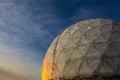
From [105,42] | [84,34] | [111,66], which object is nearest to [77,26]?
[84,34]

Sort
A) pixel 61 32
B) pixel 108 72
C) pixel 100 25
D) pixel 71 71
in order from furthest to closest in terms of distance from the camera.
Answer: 1. pixel 61 32
2. pixel 100 25
3. pixel 71 71
4. pixel 108 72

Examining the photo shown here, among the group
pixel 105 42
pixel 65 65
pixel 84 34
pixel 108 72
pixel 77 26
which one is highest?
pixel 77 26

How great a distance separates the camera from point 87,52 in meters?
24.1

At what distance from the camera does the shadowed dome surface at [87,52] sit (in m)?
23.2

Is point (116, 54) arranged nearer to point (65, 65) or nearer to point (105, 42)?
point (105, 42)

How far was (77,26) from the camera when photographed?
90.8 ft

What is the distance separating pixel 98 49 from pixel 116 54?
1864 millimetres

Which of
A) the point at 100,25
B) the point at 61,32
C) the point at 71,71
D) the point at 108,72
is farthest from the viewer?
the point at 61,32

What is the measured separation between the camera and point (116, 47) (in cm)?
2375

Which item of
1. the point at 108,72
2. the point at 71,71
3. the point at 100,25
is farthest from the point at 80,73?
the point at 100,25

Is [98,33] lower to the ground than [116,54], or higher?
higher

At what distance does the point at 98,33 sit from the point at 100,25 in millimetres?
1576

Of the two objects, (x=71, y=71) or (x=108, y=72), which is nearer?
(x=108, y=72)

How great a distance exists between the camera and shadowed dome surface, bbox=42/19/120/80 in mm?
23219
